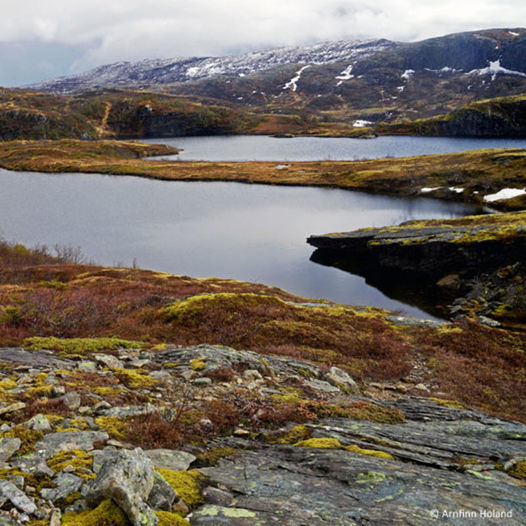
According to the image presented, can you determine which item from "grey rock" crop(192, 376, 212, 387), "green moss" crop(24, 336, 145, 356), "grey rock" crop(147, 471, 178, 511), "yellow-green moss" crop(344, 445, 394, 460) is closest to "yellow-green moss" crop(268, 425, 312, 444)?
"yellow-green moss" crop(344, 445, 394, 460)

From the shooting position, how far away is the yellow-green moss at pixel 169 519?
4.61m

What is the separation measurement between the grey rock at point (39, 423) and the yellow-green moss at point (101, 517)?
2.48 metres

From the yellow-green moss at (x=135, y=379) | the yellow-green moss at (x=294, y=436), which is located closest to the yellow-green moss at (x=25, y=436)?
the yellow-green moss at (x=135, y=379)

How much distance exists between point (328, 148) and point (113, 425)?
170796mm

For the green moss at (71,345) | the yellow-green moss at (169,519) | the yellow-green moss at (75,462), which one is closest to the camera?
the yellow-green moss at (169,519)

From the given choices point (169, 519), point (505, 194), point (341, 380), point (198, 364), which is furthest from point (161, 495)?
point (505, 194)

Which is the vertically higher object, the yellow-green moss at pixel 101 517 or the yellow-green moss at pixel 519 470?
the yellow-green moss at pixel 101 517

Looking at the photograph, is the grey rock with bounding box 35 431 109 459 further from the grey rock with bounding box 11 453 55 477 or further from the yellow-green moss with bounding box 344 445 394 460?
the yellow-green moss with bounding box 344 445 394 460

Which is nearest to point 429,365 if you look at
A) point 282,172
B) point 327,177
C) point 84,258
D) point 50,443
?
point 50,443

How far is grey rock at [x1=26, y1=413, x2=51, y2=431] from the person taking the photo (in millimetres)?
6477

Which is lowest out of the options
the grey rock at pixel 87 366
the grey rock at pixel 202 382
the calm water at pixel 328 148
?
the grey rock at pixel 202 382

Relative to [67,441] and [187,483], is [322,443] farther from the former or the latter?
[67,441]

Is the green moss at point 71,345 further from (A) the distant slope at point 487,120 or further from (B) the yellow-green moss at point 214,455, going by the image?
(A) the distant slope at point 487,120

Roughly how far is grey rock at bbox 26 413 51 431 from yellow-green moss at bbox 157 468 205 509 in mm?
2264
